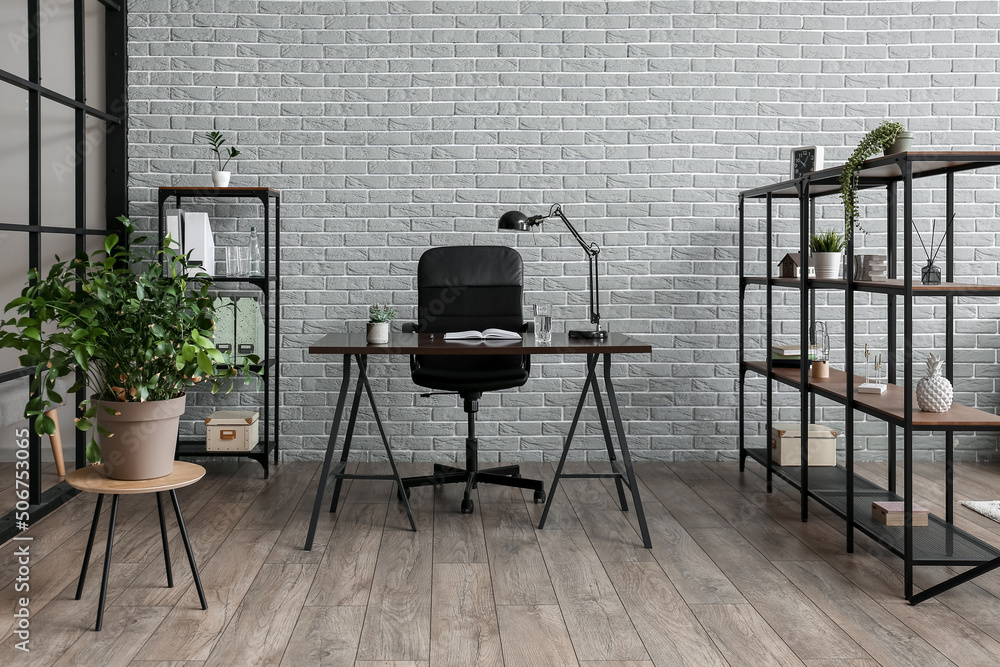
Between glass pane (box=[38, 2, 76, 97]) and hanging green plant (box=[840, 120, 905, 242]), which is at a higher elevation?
glass pane (box=[38, 2, 76, 97])

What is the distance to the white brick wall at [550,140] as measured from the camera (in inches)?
155

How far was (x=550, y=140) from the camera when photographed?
13.1 feet

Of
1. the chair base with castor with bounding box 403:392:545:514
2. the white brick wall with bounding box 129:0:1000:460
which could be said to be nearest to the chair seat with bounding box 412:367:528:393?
the chair base with castor with bounding box 403:392:545:514

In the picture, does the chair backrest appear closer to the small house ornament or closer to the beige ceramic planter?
the small house ornament

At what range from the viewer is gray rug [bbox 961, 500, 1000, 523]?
3.12 meters

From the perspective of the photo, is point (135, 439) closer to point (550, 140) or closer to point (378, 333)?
point (378, 333)

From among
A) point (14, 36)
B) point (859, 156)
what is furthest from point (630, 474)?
point (14, 36)

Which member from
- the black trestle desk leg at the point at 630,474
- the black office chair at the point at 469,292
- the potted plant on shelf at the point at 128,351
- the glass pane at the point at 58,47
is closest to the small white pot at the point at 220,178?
the glass pane at the point at 58,47

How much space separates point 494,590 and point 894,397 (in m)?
1.53

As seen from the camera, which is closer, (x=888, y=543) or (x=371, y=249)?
(x=888, y=543)

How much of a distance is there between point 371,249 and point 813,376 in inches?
84.3

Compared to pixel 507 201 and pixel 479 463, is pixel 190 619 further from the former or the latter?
pixel 507 201

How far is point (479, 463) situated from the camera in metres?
4.00

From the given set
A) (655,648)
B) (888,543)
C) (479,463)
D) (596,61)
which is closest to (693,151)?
(596,61)
